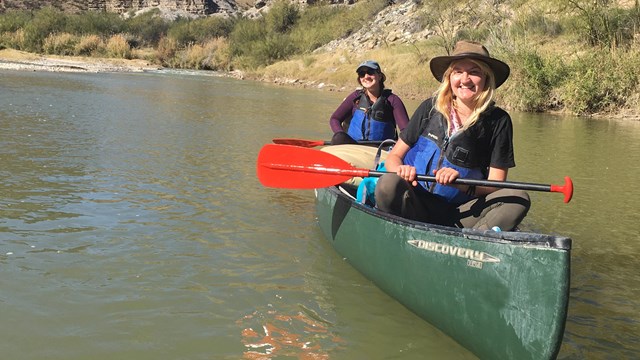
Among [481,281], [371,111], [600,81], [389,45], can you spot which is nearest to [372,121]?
[371,111]

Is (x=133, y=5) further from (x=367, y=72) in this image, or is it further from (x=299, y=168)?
(x=299, y=168)

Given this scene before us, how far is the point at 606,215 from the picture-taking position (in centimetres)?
Result: 576

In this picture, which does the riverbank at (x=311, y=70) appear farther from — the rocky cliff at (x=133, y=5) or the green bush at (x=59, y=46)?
the rocky cliff at (x=133, y=5)

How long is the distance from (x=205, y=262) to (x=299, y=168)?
925 millimetres

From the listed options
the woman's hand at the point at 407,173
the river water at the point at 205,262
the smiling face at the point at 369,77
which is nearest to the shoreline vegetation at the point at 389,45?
the river water at the point at 205,262

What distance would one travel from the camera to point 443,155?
3.38 meters

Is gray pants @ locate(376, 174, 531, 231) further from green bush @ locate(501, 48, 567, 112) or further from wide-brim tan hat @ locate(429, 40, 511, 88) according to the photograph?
green bush @ locate(501, 48, 567, 112)

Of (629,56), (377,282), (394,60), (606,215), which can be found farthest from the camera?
(394,60)

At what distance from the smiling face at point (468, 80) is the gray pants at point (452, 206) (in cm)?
57

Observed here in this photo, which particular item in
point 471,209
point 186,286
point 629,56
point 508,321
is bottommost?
point 186,286

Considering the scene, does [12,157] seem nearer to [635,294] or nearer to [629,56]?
[635,294]

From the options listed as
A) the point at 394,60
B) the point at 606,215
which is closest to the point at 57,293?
the point at 606,215

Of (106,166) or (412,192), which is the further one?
(106,166)

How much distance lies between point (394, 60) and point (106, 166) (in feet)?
66.8
